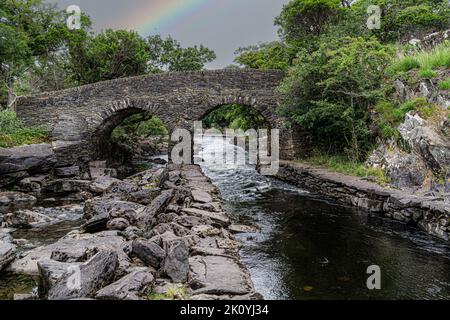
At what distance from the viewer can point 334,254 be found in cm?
608

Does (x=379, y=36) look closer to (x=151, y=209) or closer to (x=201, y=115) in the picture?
(x=201, y=115)

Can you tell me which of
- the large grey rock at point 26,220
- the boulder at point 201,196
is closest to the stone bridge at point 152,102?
the large grey rock at point 26,220

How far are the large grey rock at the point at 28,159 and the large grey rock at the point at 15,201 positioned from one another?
4.71ft

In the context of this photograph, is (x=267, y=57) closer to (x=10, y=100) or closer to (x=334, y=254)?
(x=10, y=100)

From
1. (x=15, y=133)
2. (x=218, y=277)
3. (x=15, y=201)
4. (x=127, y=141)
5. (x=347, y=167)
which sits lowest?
(x=15, y=201)

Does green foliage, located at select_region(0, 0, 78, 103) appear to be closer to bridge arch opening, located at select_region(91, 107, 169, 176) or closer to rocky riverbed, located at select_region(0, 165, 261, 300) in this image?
bridge arch opening, located at select_region(91, 107, 169, 176)

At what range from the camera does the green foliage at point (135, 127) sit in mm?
20856

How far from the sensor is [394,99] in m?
11.3

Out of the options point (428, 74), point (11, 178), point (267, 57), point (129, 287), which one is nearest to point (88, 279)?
point (129, 287)

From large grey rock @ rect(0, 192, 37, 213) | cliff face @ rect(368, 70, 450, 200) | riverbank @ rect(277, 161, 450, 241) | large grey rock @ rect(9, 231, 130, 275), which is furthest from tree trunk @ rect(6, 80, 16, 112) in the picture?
cliff face @ rect(368, 70, 450, 200)

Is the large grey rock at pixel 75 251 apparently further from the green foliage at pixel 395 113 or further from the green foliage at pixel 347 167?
the green foliage at pixel 395 113

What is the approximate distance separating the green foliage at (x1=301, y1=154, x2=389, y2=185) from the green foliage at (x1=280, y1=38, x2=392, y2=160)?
40 centimetres

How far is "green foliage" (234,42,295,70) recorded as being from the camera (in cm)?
2275

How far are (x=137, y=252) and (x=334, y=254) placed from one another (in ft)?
11.2
